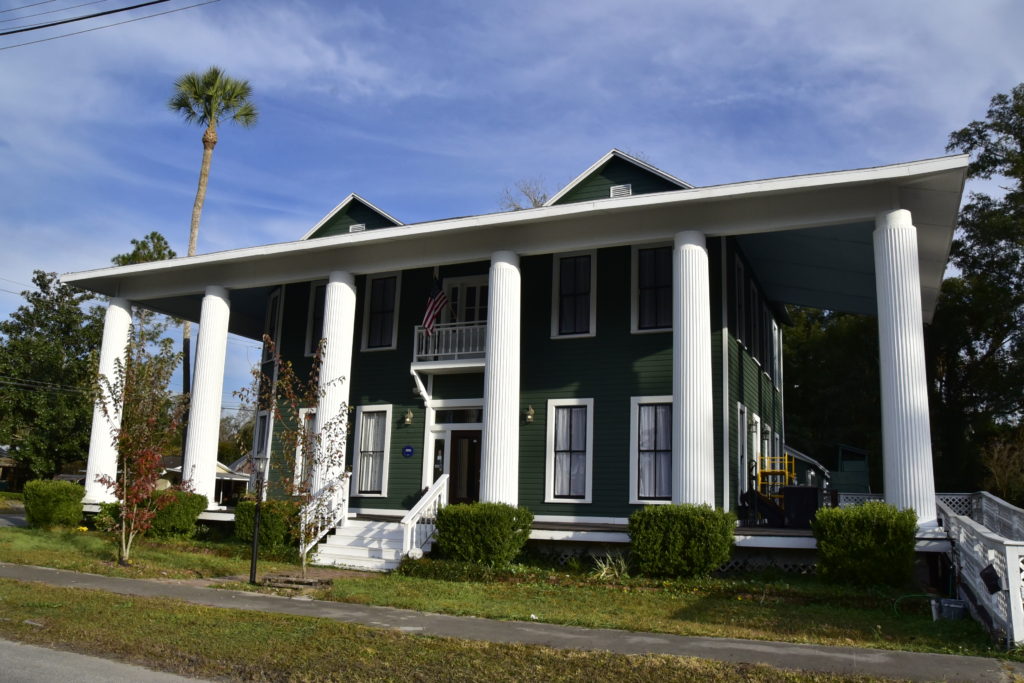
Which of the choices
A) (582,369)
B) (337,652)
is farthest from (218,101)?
(337,652)

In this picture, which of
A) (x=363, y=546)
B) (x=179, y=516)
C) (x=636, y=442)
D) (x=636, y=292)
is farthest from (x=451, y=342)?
(x=179, y=516)

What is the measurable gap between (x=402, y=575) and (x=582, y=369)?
6088mm

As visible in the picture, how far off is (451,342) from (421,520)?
463cm

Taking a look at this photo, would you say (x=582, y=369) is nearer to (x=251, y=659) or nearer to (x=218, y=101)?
(x=251, y=659)

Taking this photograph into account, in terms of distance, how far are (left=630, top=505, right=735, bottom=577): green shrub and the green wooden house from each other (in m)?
0.65

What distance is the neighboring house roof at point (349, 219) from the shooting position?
74.1 feet

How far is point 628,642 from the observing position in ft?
29.6

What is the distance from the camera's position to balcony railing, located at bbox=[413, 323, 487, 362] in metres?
19.6

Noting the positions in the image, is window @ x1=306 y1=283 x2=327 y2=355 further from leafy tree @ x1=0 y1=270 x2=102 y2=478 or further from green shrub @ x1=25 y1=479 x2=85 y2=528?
leafy tree @ x1=0 y1=270 x2=102 y2=478

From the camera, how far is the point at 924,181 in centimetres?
1442

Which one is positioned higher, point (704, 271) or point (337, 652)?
point (704, 271)

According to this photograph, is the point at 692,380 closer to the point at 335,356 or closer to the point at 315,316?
the point at 335,356

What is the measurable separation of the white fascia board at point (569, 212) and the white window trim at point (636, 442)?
147 inches

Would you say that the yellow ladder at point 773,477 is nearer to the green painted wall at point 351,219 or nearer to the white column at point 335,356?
the white column at point 335,356
